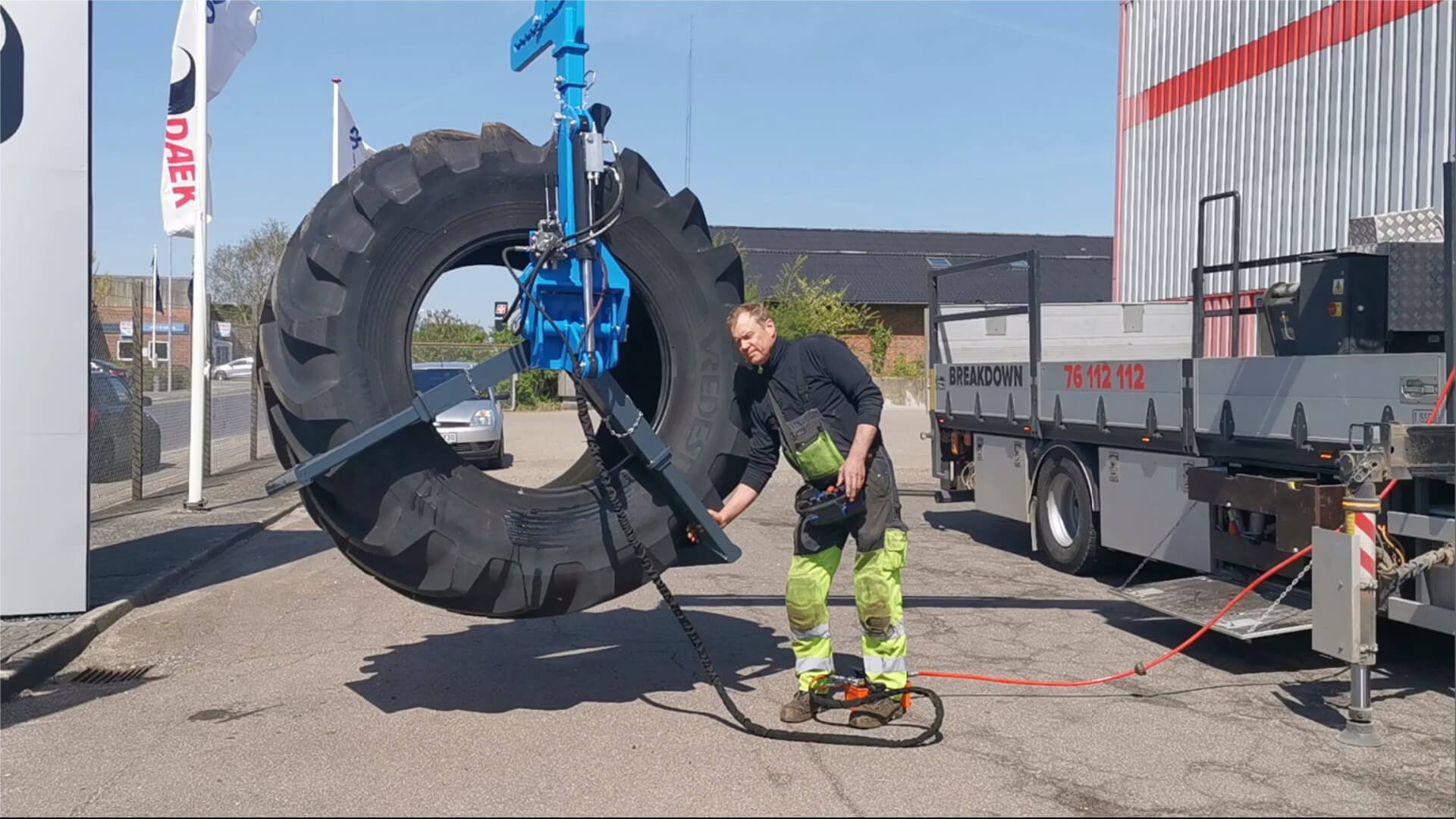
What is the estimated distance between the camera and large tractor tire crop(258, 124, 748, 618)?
16.9ft

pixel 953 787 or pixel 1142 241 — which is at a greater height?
pixel 1142 241

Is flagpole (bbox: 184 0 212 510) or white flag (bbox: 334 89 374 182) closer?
flagpole (bbox: 184 0 212 510)

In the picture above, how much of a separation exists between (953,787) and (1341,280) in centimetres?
453

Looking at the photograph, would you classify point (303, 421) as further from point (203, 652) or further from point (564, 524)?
point (203, 652)

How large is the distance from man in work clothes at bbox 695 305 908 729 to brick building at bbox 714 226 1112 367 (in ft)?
119

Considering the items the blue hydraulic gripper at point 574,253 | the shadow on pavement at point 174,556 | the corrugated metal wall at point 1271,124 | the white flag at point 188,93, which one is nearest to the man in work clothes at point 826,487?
the blue hydraulic gripper at point 574,253

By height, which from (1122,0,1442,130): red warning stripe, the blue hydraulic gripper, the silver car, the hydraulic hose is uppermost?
(1122,0,1442,130): red warning stripe

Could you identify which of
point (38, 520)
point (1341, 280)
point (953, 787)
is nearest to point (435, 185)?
point (953, 787)

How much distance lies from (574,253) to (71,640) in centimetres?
405

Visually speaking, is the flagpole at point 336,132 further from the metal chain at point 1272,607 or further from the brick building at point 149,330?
the metal chain at point 1272,607

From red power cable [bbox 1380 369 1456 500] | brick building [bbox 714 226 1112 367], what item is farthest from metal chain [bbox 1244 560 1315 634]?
brick building [bbox 714 226 1112 367]

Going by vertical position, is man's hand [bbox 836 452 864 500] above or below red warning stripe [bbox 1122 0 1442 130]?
below

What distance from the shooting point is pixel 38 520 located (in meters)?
7.87

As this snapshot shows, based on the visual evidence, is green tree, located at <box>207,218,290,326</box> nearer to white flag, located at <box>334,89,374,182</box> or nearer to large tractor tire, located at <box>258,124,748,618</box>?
white flag, located at <box>334,89,374,182</box>
